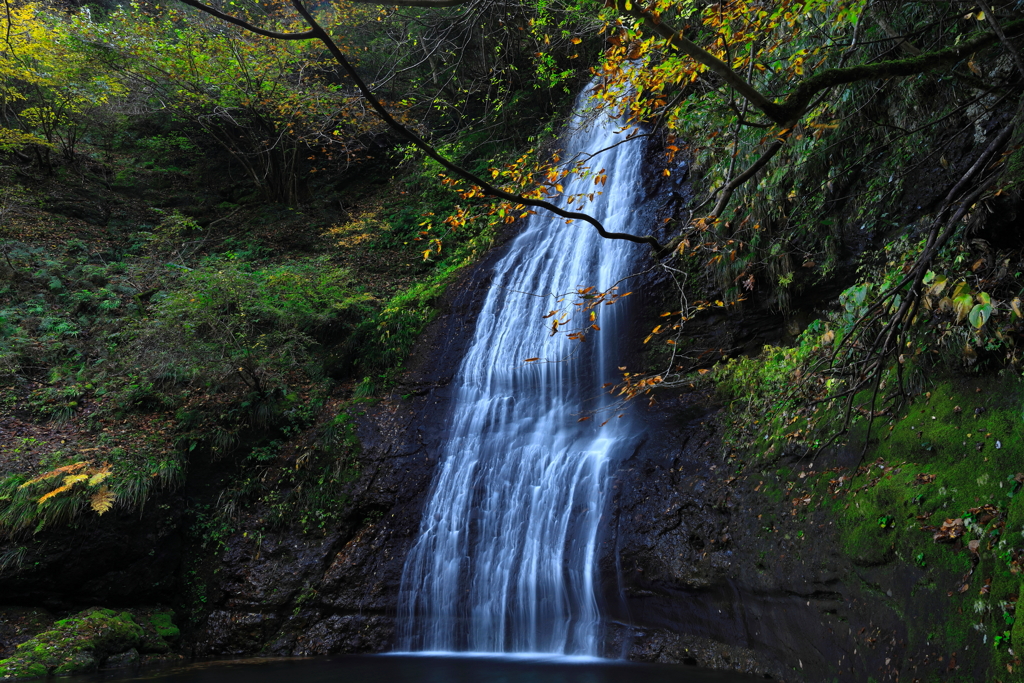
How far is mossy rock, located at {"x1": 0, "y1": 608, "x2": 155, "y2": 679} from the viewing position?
6379mm

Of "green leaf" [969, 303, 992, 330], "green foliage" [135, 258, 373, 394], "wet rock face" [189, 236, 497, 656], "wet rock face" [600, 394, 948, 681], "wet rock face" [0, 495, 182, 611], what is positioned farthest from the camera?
"green foliage" [135, 258, 373, 394]

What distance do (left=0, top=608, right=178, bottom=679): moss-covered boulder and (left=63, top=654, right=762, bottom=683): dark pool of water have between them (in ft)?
1.25

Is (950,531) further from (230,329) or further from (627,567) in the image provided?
(230,329)

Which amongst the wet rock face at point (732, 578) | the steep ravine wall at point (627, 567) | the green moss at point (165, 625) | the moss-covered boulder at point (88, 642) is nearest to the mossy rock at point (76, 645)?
the moss-covered boulder at point (88, 642)

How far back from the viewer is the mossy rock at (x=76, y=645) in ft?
20.9

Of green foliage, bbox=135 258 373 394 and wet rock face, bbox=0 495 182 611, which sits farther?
green foliage, bbox=135 258 373 394

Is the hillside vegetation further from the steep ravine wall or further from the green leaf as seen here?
the green leaf

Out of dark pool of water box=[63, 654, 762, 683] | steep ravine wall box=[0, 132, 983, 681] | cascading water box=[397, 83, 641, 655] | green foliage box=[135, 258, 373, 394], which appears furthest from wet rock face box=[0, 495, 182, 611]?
cascading water box=[397, 83, 641, 655]

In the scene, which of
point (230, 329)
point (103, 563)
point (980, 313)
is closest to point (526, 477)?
point (230, 329)

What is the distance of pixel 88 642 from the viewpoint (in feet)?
22.6

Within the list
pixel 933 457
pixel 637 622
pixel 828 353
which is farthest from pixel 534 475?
pixel 933 457

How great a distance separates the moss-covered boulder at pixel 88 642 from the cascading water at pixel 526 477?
3.29m

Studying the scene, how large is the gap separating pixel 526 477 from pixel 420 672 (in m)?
2.69

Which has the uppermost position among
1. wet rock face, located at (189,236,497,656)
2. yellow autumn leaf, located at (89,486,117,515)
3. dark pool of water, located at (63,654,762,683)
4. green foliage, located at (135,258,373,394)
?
green foliage, located at (135,258,373,394)
